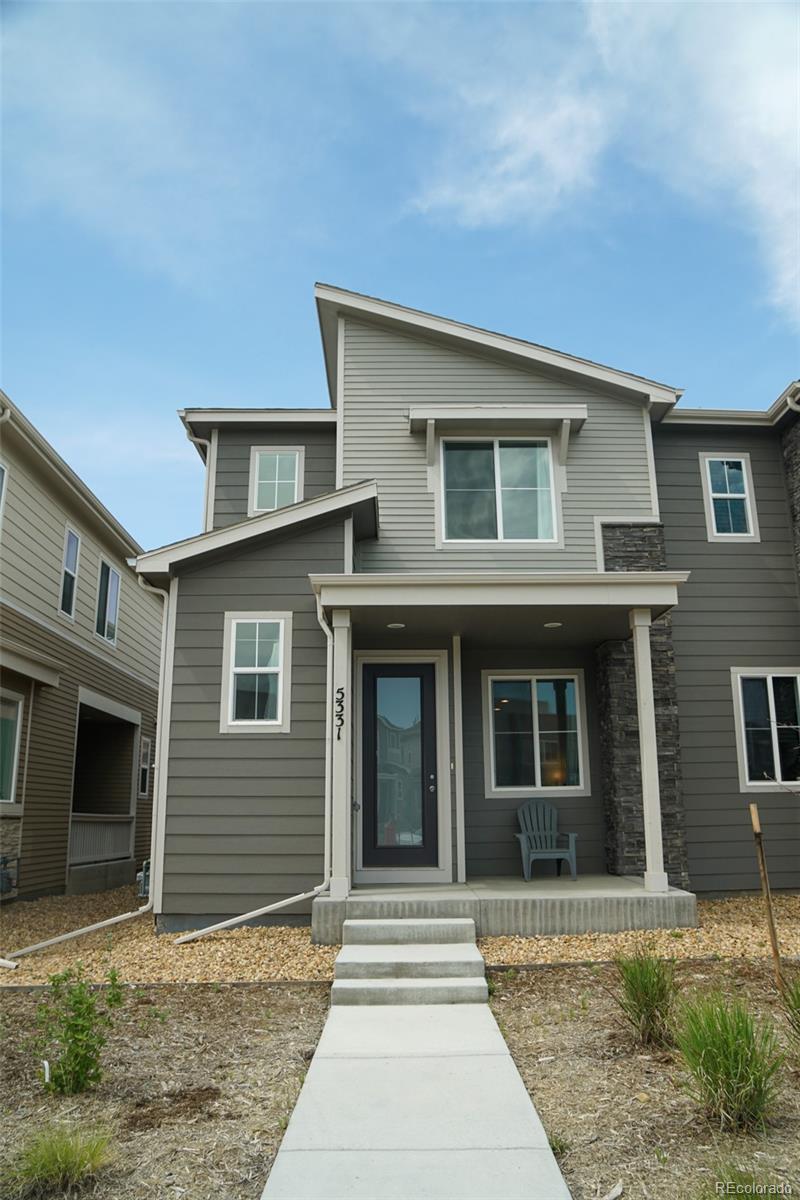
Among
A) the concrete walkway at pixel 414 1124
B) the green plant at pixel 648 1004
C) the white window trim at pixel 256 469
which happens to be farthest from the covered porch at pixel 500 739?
the green plant at pixel 648 1004

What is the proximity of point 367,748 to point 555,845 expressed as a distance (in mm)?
2287

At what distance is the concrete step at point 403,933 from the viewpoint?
6.81 m

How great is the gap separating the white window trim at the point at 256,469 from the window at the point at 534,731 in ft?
10.7

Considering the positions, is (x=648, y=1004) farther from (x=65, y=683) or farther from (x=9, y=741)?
(x=65, y=683)

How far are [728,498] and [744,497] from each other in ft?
0.68

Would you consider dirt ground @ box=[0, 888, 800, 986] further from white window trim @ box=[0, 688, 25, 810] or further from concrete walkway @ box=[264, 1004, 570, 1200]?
white window trim @ box=[0, 688, 25, 810]

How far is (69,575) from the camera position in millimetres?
12867

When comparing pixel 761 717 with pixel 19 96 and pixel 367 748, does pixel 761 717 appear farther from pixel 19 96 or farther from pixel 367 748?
pixel 19 96

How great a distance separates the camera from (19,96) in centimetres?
515

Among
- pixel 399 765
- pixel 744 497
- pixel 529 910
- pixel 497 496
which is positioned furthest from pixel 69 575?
pixel 744 497

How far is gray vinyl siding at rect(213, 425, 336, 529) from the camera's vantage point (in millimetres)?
10219

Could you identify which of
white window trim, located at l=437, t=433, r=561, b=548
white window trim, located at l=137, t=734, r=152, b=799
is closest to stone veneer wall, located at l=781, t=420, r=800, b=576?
white window trim, located at l=437, t=433, r=561, b=548

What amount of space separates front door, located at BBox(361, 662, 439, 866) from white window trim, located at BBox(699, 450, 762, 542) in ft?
12.8

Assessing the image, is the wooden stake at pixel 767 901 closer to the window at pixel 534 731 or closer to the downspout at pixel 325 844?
the downspout at pixel 325 844
